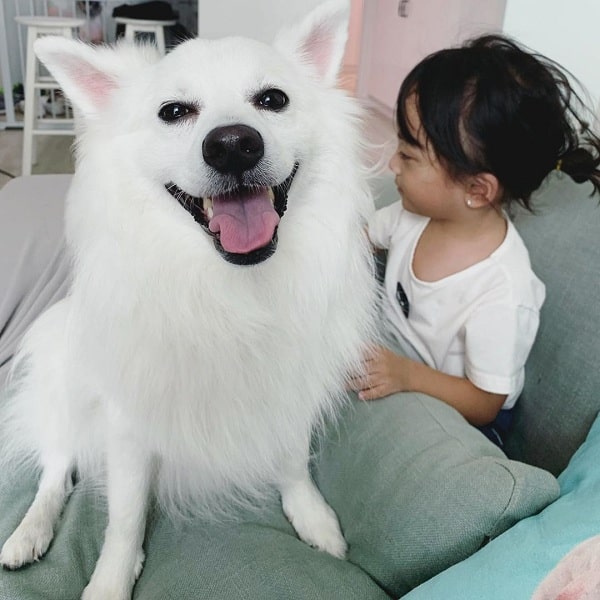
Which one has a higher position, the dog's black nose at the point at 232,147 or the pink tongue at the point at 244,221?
the dog's black nose at the point at 232,147

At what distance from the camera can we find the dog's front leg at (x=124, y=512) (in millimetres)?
986

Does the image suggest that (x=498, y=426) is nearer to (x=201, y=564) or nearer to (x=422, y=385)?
(x=422, y=385)

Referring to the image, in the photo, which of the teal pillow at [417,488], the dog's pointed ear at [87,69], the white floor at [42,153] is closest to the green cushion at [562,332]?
the teal pillow at [417,488]

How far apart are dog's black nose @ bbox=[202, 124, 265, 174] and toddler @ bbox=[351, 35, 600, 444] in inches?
18.4

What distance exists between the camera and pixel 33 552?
1008mm

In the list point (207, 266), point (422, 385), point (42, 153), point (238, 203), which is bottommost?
point (42, 153)

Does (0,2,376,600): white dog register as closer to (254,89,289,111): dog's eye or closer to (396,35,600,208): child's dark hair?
(254,89,289,111): dog's eye

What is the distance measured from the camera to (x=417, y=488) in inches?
36.6

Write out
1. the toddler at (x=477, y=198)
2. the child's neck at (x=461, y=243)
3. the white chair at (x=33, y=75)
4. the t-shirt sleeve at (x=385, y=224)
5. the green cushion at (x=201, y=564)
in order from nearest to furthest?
the green cushion at (x=201, y=564), the toddler at (x=477, y=198), the child's neck at (x=461, y=243), the t-shirt sleeve at (x=385, y=224), the white chair at (x=33, y=75)

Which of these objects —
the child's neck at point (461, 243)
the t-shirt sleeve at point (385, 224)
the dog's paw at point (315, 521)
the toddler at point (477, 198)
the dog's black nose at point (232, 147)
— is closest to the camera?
the dog's black nose at point (232, 147)

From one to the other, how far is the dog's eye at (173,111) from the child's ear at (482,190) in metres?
0.57

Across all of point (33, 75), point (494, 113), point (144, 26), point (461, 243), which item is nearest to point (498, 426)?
point (461, 243)

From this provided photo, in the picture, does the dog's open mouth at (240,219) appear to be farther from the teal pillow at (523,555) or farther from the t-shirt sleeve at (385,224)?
the t-shirt sleeve at (385,224)

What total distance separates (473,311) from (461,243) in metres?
0.16
